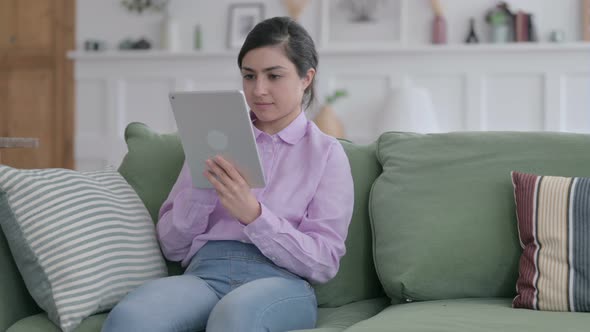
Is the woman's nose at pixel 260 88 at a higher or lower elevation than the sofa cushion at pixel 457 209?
higher

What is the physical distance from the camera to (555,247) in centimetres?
163

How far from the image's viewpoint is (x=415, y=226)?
5.89 ft

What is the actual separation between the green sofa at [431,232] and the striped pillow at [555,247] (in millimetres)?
74

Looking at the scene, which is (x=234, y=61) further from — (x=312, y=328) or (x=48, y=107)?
(x=312, y=328)

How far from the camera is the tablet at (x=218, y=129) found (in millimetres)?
1580

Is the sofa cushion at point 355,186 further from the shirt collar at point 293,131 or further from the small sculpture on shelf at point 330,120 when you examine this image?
the small sculpture on shelf at point 330,120

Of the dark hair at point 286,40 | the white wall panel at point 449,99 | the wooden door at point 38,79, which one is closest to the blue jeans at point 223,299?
the dark hair at point 286,40

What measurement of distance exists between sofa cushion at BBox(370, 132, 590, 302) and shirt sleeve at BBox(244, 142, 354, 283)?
118mm

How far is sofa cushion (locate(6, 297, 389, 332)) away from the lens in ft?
5.31

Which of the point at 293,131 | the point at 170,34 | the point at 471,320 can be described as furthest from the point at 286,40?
the point at 170,34

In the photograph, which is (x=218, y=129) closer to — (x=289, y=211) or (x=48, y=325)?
(x=289, y=211)

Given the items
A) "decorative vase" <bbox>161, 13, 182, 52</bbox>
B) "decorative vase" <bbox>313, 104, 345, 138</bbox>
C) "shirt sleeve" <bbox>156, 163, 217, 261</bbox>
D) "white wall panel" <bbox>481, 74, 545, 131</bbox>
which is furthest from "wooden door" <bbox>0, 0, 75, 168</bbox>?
"shirt sleeve" <bbox>156, 163, 217, 261</bbox>

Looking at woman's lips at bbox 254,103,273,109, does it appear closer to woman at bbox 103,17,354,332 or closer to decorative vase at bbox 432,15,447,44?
woman at bbox 103,17,354,332

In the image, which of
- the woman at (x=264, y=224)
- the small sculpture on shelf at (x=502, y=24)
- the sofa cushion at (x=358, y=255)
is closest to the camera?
the woman at (x=264, y=224)
